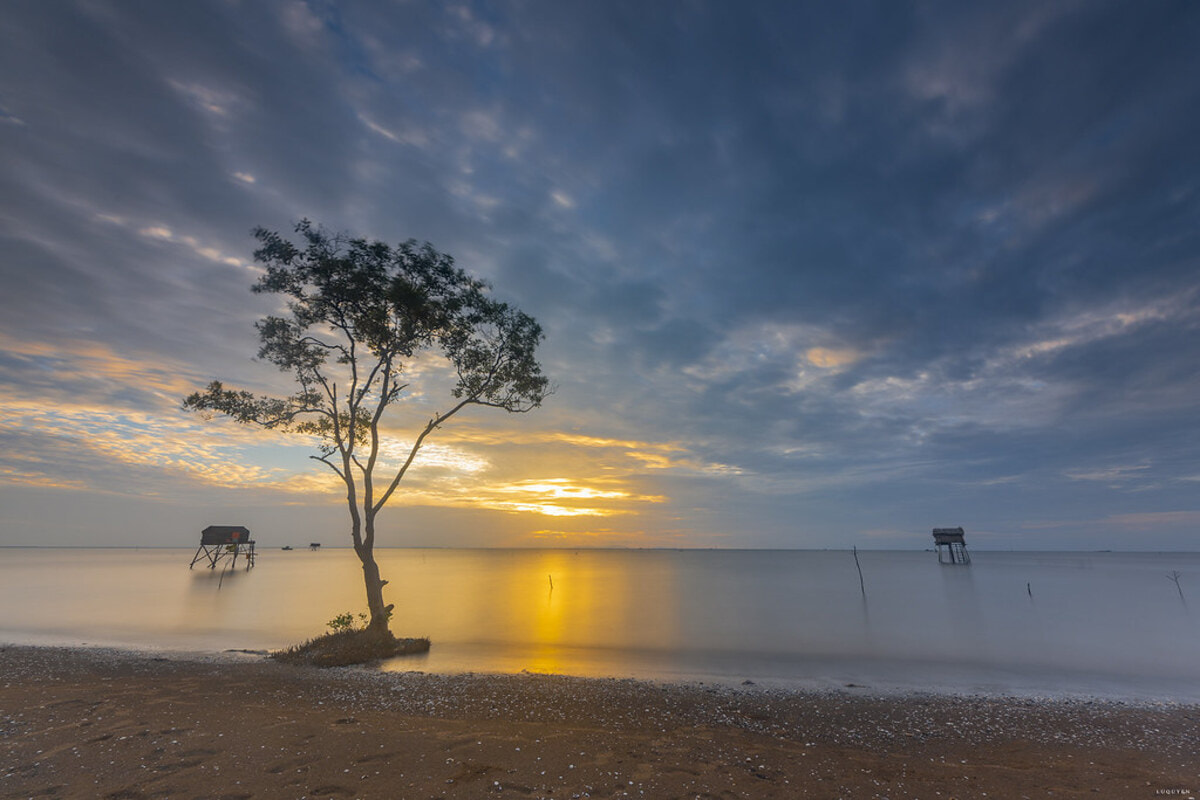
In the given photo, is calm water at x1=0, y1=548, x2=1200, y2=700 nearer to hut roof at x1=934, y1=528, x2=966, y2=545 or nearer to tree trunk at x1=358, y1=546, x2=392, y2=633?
tree trunk at x1=358, y1=546, x2=392, y2=633

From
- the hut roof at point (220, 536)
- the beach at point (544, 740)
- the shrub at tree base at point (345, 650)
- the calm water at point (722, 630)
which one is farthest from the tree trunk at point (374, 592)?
the hut roof at point (220, 536)

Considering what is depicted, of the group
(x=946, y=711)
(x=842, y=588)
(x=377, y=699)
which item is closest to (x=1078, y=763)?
(x=946, y=711)

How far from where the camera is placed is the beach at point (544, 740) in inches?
348

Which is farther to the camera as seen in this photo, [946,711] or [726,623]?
[726,623]

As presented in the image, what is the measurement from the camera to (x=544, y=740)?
1101cm

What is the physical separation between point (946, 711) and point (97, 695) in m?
24.0

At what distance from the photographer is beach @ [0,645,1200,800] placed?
885cm

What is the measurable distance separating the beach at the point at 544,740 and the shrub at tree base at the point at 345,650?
171cm

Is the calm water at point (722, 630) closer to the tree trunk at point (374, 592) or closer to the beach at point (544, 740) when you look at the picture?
the tree trunk at point (374, 592)

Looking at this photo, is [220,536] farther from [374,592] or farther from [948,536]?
[948,536]

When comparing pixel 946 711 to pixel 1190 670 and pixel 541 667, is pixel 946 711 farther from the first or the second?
pixel 1190 670

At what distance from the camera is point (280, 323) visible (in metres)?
21.7

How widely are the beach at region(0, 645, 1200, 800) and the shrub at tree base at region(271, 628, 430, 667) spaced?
1.71 m

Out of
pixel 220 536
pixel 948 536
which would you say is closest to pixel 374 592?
pixel 220 536
